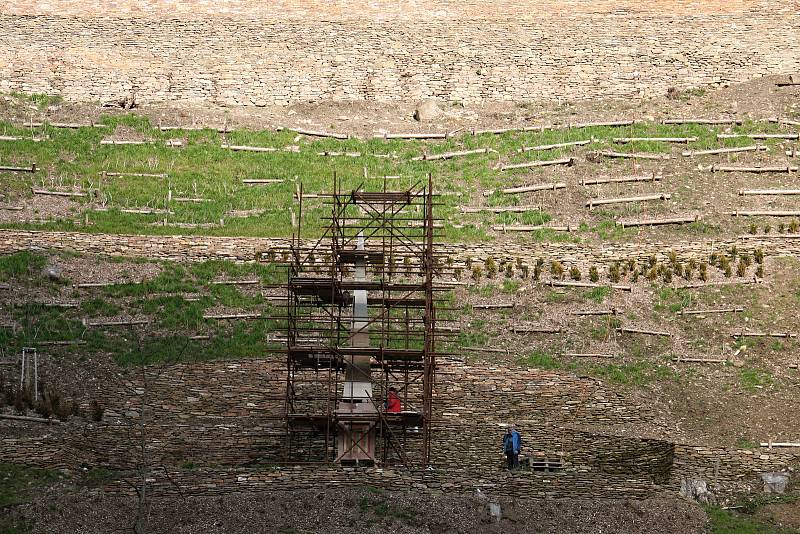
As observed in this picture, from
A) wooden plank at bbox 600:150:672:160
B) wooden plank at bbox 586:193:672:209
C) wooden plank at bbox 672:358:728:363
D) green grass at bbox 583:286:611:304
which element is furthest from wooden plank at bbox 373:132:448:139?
wooden plank at bbox 672:358:728:363

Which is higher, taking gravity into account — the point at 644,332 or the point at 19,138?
the point at 19,138

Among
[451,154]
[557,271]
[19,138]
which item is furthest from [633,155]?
[19,138]

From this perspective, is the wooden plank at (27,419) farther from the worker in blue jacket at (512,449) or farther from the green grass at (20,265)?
the worker in blue jacket at (512,449)

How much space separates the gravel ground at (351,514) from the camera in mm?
27281

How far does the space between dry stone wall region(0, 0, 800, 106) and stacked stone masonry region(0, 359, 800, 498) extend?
20184 millimetres

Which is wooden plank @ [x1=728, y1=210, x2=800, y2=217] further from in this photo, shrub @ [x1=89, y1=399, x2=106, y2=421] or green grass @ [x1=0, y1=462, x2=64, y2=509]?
green grass @ [x1=0, y1=462, x2=64, y2=509]

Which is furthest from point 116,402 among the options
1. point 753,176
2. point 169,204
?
point 753,176

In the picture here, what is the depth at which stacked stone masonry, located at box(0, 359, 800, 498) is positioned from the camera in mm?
29516

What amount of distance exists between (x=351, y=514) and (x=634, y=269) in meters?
15.7

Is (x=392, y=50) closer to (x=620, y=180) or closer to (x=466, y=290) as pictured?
(x=620, y=180)

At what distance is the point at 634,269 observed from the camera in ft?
134

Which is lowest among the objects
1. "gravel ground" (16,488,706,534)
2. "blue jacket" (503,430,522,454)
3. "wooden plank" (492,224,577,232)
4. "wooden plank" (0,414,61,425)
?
"gravel ground" (16,488,706,534)

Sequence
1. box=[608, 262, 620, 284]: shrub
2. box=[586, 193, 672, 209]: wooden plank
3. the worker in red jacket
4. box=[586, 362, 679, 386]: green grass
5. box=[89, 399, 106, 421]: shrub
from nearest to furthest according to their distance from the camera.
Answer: box=[89, 399, 106, 421]: shrub → the worker in red jacket → box=[586, 362, 679, 386]: green grass → box=[608, 262, 620, 284]: shrub → box=[586, 193, 672, 209]: wooden plank

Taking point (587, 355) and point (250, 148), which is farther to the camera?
point (250, 148)
